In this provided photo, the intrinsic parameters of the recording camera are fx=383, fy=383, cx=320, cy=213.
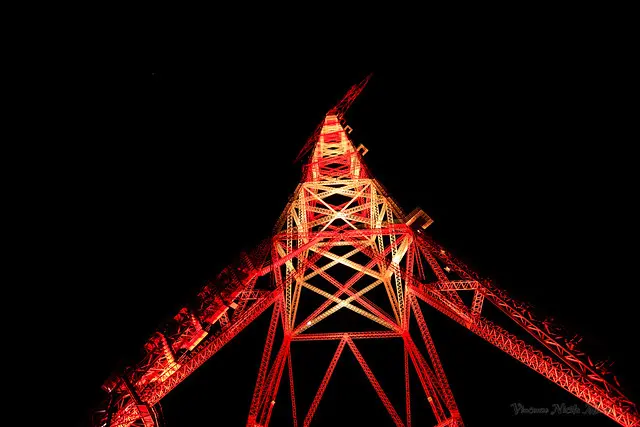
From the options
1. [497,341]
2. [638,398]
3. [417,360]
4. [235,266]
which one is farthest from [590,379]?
[235,266]

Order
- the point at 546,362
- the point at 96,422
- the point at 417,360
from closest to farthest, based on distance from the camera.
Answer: the point at 96,422, the point at 546,362, the point at 417,360

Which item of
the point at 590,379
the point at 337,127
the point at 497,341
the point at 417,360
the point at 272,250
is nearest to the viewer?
the point at 590,379

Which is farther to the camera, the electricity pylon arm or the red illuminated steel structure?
the red illuminated steel structure

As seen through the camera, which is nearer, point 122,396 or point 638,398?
point 638,398

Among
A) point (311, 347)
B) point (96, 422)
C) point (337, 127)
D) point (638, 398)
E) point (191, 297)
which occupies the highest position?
point (337, 127)

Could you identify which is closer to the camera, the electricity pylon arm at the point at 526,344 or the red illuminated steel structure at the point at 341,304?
the electricity pylon arm at the point at 526,344

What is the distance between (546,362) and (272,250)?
23.8 ft

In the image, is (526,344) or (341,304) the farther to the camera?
(341,304)

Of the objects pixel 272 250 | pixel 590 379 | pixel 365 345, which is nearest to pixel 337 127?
pixel 272 250

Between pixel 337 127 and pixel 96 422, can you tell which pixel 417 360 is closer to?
pixel 96 422

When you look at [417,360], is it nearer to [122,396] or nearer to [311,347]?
[311,347]

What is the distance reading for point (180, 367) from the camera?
26.3 feet

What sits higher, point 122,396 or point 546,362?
point 122,396

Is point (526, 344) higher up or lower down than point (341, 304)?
lower down
